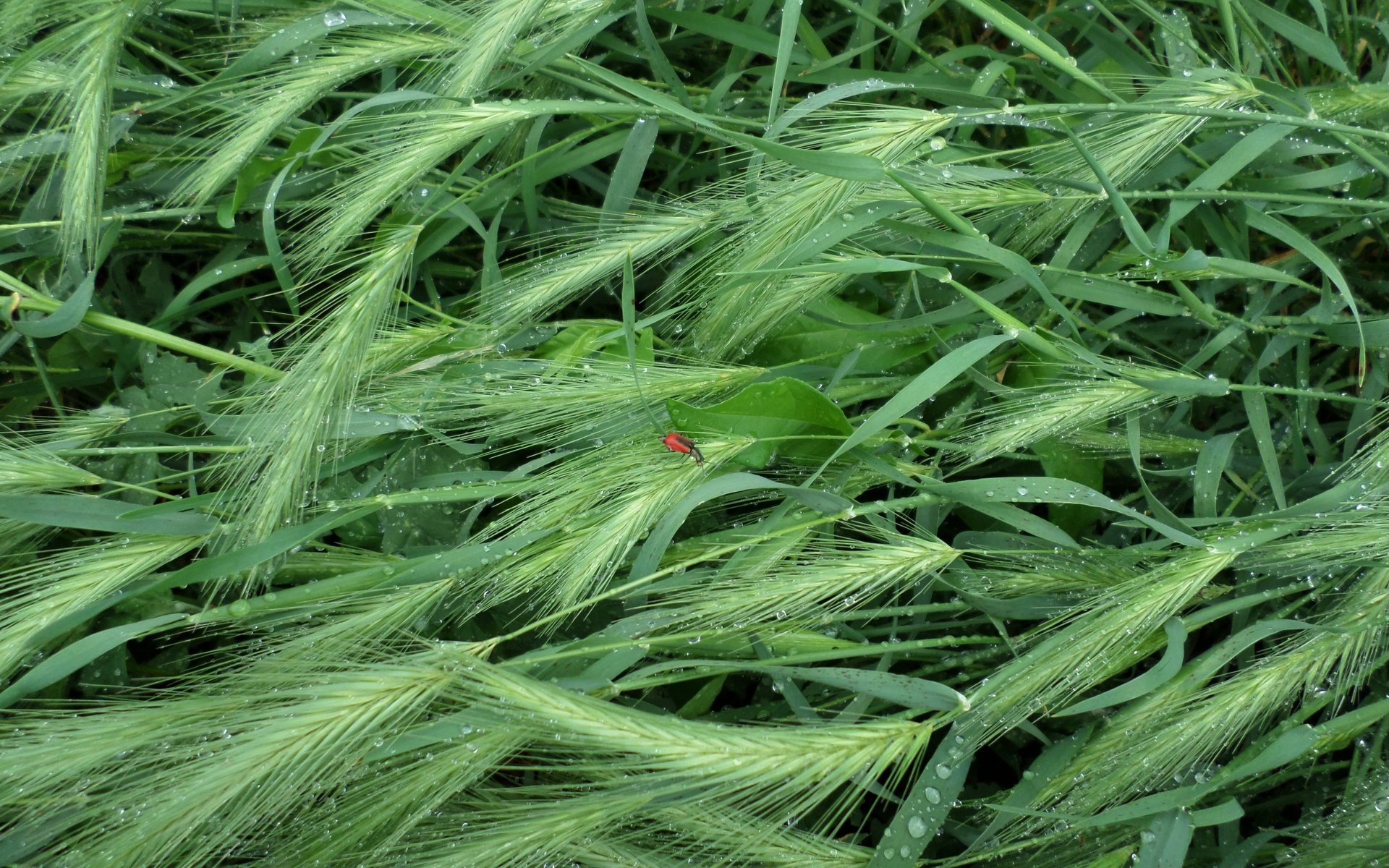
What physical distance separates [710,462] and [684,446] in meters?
0.04

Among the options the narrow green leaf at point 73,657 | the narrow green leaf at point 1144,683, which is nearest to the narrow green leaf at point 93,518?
the narrow green leaf at point 73,657

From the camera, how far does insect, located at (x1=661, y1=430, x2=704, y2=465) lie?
1.02 meters

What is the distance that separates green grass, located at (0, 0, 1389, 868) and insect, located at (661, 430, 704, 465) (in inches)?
0.6

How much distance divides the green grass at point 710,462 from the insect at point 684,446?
0.05ft

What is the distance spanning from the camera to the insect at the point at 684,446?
1.02 m

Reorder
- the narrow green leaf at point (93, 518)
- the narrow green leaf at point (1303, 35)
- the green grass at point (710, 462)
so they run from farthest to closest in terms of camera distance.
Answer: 1. the narrow green leaf at point (1303, 35)
2. the narrow green leaf at point (93, 518)
3. the green grass at point (710, 462)

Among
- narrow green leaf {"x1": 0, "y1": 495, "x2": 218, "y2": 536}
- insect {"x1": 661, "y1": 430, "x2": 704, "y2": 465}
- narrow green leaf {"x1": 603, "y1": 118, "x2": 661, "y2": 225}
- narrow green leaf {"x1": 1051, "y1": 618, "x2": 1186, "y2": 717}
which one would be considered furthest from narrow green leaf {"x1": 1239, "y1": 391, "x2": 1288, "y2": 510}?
narrow green leaf {"x1": 0, "y1": 495, "x2": 218, "y2": 536}

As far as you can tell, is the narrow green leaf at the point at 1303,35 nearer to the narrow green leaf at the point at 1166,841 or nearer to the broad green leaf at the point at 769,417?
the broad green leaf at the point at 769,417

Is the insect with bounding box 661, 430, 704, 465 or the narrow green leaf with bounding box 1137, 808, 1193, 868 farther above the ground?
the insect with bounding box 661, 430, 704, 465

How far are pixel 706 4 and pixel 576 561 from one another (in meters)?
0.98

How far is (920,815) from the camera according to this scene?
1.03 meters

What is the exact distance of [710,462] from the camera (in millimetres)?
1025

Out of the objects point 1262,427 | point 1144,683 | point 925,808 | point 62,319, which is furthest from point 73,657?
point 1262,427

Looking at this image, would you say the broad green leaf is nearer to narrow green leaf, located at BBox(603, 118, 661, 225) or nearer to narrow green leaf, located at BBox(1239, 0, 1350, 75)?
narrow green leaf, located at BBox(603, 118, 661, 225)
